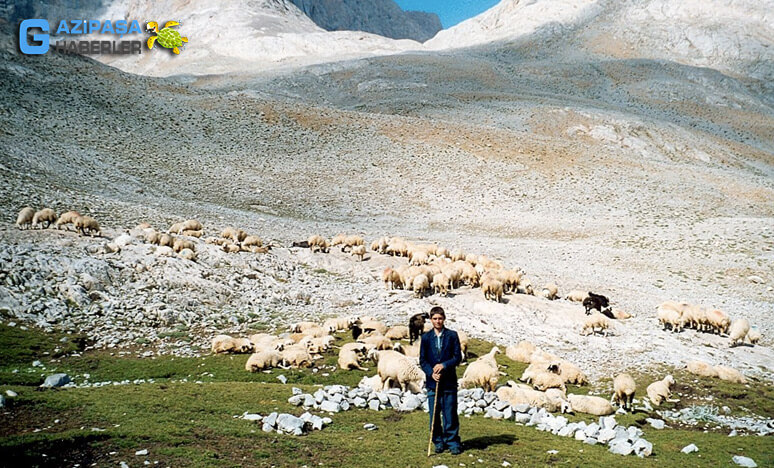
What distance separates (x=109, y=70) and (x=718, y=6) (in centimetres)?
14690

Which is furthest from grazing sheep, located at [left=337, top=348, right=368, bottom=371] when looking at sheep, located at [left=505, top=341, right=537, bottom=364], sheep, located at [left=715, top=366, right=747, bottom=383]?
sheep, located at [left=715, top=366, right=747, bottom=383]

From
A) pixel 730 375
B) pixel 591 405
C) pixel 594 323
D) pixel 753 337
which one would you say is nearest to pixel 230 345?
pixel 591 405

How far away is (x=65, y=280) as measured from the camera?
16766 mm

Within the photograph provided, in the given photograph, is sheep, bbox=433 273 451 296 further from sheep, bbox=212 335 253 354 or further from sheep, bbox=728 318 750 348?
sheep, bbox=728 318 750 348

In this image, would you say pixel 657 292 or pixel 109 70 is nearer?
pixel 657 292

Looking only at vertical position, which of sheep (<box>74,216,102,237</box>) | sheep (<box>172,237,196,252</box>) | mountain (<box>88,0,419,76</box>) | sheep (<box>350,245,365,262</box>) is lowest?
sheep (<box>350,245,365,262</box>)

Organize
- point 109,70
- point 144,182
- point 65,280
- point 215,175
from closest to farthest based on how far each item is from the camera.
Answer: point 65,280 → point 144,182 → point 215,175 → point 109,70

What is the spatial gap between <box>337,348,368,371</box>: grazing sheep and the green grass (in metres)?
2.04

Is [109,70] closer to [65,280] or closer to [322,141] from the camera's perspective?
[322,141]

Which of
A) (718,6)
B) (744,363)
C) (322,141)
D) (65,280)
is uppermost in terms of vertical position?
(718,6)

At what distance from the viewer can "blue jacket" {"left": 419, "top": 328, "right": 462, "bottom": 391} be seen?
8562 mm

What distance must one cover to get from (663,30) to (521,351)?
14568 centimetres

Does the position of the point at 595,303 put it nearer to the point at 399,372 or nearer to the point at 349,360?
the point at 349,360


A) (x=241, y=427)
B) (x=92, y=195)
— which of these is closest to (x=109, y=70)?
(x=92, y=195)
